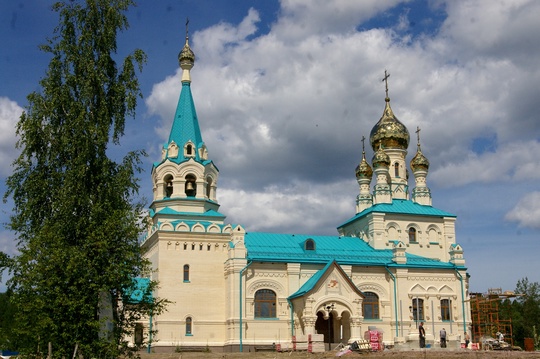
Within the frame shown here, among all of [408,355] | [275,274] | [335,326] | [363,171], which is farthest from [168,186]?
[408,355]

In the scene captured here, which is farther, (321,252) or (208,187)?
(321,252)

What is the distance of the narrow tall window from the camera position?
115ft

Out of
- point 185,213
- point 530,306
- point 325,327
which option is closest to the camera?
point 185,213

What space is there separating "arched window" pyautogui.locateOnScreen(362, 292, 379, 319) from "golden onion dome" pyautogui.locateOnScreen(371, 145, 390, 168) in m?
8.96

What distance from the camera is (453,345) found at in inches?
1230

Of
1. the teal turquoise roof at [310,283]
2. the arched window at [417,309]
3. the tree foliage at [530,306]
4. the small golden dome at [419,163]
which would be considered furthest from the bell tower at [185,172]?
the tree foliage at [530,306]

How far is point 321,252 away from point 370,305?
3.76 m

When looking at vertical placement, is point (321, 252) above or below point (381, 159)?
below

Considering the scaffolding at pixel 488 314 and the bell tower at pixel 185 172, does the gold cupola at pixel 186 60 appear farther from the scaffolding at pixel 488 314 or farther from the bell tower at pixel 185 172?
the scaffolding at pixel 488 314

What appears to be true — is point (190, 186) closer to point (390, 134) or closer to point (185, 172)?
point (185, 172)

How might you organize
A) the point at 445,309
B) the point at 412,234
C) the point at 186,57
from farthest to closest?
the point at 412,234
the point at 186,57
the point at 445,309

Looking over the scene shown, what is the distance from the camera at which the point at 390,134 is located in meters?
42.1

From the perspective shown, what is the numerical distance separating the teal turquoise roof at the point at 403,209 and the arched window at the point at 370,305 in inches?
208

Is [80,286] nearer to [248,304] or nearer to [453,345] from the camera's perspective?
[248,304]
